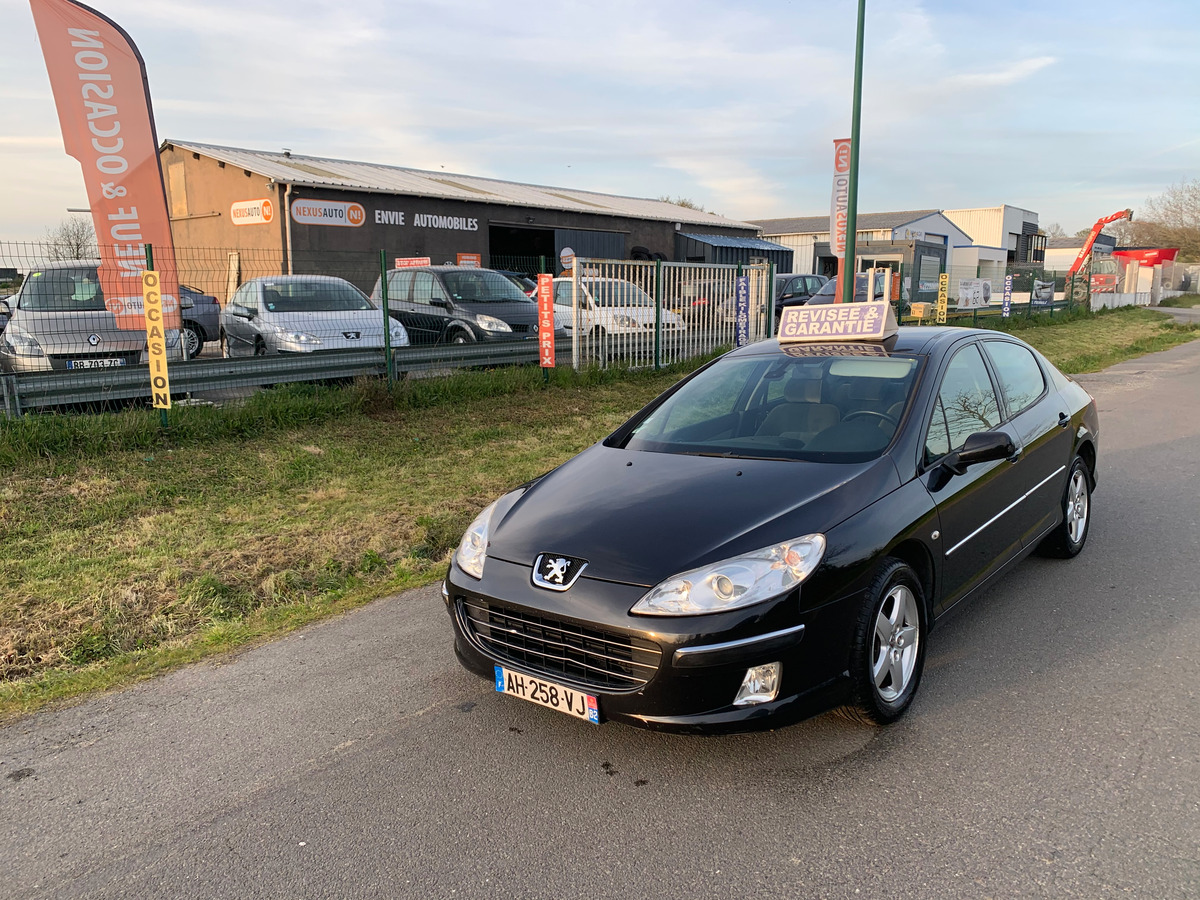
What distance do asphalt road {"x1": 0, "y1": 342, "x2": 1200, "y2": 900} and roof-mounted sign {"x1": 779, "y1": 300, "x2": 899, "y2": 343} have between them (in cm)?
158

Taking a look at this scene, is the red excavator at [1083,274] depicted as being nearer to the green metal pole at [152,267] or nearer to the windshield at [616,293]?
the windshield at [616,293]

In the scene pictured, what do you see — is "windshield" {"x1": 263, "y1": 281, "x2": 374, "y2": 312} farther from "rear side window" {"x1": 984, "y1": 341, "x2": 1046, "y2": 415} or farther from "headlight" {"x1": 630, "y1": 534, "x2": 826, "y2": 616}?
"headlight" {"x1": 630, "y1": 534, "x2": 826, "y2": 616}

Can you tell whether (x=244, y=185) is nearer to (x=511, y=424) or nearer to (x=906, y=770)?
(x=511, y=424)

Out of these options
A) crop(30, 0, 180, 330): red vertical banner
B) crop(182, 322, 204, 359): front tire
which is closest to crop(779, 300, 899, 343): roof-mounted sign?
crop(30, 0, 180, 330): red vertical banner

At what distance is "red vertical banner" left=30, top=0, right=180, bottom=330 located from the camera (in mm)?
9016

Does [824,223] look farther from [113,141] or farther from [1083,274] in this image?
[113,141]

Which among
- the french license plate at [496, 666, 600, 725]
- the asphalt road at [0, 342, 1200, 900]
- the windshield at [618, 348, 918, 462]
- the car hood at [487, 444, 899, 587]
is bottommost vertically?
the asphalt road at [0, 342, 1200, 900]

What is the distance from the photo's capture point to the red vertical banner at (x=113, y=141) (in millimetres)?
9016

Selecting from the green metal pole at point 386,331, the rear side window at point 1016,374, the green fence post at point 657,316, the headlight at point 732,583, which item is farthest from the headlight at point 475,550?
the green fence post at point 657,316

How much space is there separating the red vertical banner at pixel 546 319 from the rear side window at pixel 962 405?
7.68 m

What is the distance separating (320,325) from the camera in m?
11.2

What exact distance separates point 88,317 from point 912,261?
1029 inches

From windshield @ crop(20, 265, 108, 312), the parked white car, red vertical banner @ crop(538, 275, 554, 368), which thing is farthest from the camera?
the parked white car

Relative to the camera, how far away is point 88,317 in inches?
379
